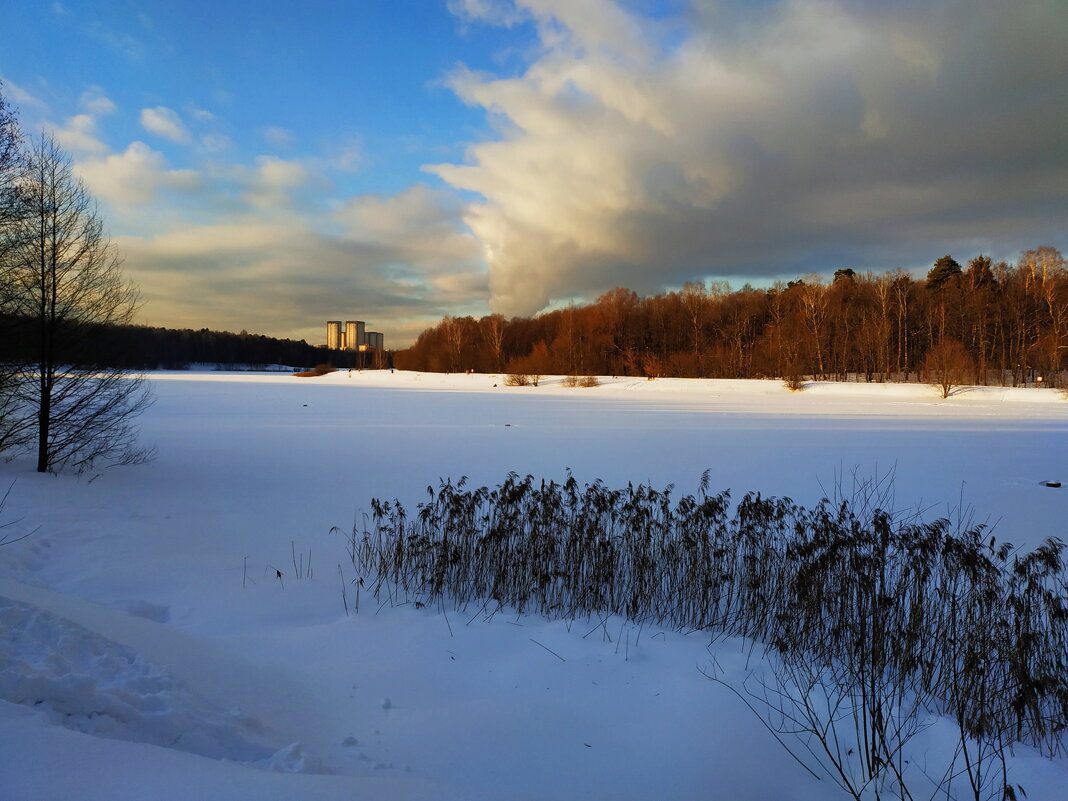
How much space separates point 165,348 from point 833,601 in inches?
4683

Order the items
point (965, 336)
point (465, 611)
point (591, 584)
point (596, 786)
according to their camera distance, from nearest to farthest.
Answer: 1. point (596, 786)
2. point (465, 611)
3. point (591, 584)
4. point (965, 336)

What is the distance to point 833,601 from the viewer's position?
4.77m

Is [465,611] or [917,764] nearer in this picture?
[917,764]

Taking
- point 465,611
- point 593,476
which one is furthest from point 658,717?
point 593,476

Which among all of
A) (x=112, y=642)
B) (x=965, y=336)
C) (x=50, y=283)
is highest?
(x=965, y=336)

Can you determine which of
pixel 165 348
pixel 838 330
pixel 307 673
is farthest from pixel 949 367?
pixel 165 348

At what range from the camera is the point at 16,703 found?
2434mm

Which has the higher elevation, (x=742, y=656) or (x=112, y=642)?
(x=112, y=642)

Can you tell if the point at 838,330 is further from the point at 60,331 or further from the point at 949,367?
the point at 60,331

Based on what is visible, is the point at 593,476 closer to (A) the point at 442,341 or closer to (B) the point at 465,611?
(B) the point at 465,611

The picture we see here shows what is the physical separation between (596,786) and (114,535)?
6.59 meters

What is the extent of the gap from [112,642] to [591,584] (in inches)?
149

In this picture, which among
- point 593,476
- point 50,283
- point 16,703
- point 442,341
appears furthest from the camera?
point 442,341

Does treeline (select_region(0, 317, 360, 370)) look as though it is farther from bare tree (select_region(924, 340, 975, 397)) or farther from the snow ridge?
bare tree (select_region(924, 340, 975, 397))
